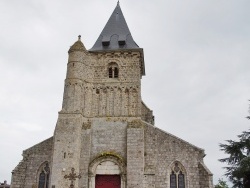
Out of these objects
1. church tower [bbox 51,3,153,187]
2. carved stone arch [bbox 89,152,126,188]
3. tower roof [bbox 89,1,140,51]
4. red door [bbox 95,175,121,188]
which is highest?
tower roof [bbox 89,1,140,51]

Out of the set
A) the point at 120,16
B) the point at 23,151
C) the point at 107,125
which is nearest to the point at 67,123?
the point at 107,125

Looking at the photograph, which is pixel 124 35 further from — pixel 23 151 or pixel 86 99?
pixel 23 151

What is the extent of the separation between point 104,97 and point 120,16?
858 cm

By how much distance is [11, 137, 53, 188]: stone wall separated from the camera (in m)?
21.2

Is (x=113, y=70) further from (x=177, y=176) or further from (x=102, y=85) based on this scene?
(x=177, y=176)

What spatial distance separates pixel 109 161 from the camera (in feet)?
67.5

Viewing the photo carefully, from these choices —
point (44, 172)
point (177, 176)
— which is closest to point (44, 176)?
point (44, 172)

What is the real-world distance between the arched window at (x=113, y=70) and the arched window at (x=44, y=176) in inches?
296

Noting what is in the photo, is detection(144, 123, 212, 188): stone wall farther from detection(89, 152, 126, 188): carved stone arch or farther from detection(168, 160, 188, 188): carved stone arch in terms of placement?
detection(89, 152, 126, 188): carved stone arch

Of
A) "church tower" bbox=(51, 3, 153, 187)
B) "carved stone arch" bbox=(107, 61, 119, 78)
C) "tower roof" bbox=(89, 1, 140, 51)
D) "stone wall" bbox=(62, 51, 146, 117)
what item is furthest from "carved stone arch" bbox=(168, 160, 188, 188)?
"tower roof" bbox=(89, 1, 140, 51)

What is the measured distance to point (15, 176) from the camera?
70.0 ft

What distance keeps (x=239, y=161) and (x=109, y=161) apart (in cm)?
1121

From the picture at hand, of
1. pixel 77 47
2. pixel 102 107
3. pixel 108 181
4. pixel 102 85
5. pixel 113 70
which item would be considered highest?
pixel 77 47

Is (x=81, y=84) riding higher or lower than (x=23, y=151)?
higher
